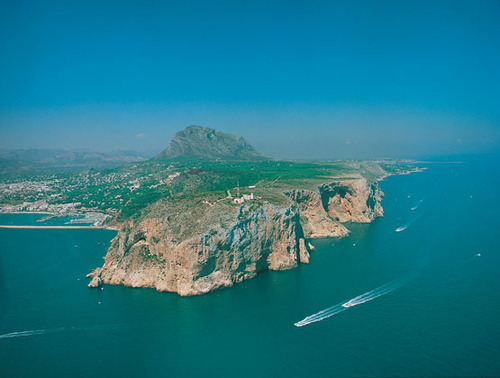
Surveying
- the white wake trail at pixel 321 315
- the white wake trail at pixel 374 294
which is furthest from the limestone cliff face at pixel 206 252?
the white wake trail at pixel 374 294

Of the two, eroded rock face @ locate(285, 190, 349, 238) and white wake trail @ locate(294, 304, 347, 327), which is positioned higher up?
eroded rock face @ locate(285, 190, 349, 238)

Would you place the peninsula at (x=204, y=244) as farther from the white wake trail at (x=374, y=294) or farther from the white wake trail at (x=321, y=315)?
the white wake trail at (x=374, y=294)

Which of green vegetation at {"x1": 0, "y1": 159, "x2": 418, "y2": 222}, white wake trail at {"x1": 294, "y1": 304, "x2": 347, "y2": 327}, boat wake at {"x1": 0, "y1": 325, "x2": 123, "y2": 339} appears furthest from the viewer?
green vegetation at {"x1": 0, "y1": 159, "x2": 418, "y2": 222}

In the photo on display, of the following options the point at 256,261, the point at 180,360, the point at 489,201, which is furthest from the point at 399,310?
the point at 489,201

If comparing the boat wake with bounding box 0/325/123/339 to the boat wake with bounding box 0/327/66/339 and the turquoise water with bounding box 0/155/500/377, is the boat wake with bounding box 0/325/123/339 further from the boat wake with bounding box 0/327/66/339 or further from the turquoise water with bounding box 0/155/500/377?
the turquoise water with bounding box 0/155/500/377

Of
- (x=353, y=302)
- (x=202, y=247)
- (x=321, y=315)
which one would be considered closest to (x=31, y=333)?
(x=202, y=247)

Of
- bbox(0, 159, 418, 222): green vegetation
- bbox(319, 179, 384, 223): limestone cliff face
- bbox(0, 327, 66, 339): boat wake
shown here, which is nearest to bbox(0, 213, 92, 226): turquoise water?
bbox(0, 159, 418, 222): green vegetation

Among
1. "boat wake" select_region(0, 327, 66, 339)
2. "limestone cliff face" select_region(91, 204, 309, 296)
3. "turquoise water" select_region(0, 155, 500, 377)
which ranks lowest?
"boat wake" select_region(0, 327, 66, 339)
